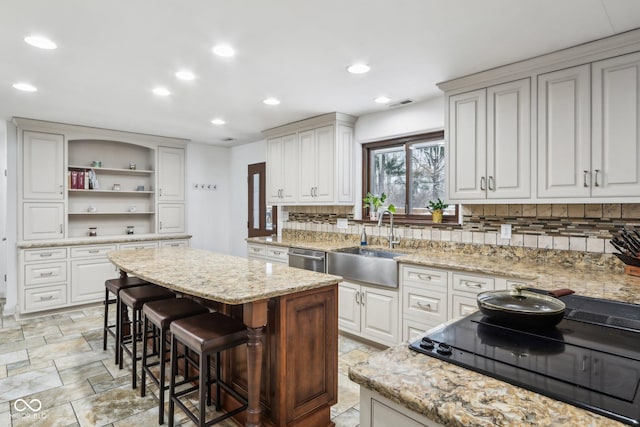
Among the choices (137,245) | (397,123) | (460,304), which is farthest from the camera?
(137,245)

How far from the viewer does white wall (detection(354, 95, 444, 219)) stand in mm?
3555

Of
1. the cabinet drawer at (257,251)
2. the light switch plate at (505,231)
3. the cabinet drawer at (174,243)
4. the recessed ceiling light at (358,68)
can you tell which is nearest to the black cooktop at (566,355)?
the light switch plate at (505,231)

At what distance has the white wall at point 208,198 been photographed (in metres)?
6.00

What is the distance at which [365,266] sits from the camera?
3352 mm

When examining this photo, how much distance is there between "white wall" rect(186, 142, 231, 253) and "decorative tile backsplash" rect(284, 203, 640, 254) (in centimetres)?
358

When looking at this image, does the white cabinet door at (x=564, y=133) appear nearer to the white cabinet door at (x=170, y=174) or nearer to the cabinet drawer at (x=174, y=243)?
the cabinet drawer at (x=174, y=243)

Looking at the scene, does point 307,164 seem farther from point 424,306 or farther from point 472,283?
point 472,283

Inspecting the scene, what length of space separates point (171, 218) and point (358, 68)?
4081mm

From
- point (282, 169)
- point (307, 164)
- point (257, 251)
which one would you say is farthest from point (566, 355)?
point (282, 169)

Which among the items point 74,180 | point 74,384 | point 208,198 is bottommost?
point 74,384

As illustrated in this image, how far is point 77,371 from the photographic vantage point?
2893 mm

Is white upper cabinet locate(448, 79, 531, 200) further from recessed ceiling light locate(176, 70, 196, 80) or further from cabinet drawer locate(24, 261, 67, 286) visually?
cabinet drawer locate(24, 261, 67, 286)

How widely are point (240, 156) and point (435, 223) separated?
152 inches

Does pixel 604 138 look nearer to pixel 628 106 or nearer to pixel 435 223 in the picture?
pixel 628 106
